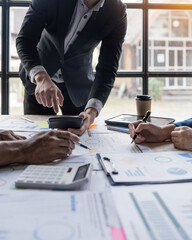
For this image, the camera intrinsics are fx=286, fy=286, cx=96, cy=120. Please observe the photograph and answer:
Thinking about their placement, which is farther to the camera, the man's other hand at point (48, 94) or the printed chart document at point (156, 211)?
the man's other hand at point (48, 94)

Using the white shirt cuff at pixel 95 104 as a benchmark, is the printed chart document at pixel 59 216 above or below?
below

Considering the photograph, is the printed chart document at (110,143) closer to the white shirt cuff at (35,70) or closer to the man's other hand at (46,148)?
the man's other hand at (46,148)

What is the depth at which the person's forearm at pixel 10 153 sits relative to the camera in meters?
0.81

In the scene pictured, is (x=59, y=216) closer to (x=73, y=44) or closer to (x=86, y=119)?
(x=86, y=119)

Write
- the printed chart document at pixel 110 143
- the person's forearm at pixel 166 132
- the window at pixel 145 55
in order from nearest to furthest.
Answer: the printed chart document at pixel 110 143
the person's forearm at pixel 166 132
the window at pixel 145 55

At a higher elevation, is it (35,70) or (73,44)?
(73,44)

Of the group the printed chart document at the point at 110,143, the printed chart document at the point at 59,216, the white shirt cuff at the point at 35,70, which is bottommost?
the printed chart document at the point at 59,216

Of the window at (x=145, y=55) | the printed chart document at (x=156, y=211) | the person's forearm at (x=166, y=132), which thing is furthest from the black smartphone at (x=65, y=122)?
the window at (x=145, y=55)

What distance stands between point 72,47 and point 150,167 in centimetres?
104

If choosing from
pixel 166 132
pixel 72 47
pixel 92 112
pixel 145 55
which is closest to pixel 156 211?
pixel 166 132

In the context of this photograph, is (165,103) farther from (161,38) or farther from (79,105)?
(79,105)

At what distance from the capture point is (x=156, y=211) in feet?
1.78

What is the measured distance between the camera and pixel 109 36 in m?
1.71

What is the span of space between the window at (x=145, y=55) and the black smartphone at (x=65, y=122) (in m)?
1.30
